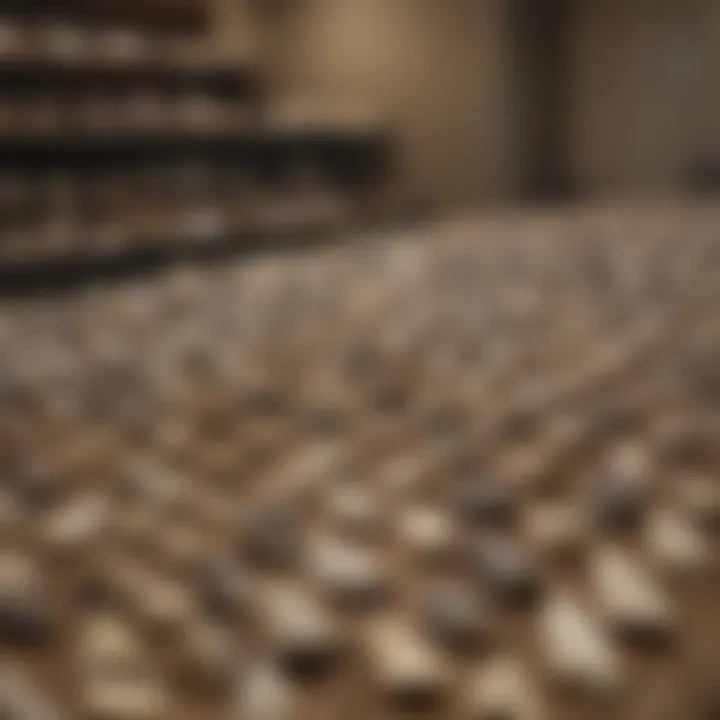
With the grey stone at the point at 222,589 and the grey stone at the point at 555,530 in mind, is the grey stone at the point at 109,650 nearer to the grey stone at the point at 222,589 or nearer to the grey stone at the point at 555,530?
the grey stone at the point at 222,589

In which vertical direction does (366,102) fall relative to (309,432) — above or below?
above

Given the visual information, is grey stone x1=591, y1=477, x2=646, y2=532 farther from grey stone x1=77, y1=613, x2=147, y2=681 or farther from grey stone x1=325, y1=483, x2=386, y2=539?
grey stone x1=77, y1=613, x2=147, y2=681

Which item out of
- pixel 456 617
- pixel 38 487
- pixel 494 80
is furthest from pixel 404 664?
pixel 494 80

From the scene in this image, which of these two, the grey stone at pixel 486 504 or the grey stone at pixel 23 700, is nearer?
the grey stone at pixel 23 700

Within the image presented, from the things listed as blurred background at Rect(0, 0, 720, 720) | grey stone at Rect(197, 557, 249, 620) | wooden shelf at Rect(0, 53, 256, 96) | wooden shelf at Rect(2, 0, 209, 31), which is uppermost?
wooden shelf at Rect(2, 0, 209, 31)

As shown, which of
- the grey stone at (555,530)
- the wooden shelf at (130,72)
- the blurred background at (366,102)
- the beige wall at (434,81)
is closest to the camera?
the grey stone at (555,530)

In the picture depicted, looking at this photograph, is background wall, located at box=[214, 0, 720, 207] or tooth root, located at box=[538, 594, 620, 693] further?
background wall, located at box=[214, 0, 720, 207]

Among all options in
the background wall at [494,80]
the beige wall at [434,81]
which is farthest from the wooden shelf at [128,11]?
the beige wall at [434,81]

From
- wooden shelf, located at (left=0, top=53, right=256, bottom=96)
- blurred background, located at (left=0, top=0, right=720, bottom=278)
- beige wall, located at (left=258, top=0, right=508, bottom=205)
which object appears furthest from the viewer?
beige wall, located at (left=258, top=0, right=508, bottom=205)

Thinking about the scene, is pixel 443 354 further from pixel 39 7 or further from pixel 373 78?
pixel 373 78

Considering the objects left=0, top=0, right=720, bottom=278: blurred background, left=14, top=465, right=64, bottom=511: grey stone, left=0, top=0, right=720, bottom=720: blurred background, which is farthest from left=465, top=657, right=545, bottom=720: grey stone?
left=0, top=0, right=720, bottom=278: blurred background

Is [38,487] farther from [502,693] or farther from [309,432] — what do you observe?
[502,693]

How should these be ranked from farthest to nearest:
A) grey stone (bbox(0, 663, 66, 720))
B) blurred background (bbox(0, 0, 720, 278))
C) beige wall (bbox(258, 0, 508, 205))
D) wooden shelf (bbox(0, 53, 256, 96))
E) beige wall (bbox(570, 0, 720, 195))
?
beige wall (bbox(570, 0, 720, 195)), beige wall (bbox(258, 0, 508, 205)), blurred background (bbox(0, 0, 720, 278)), wooden shelf (bbox(0, 53, 256, 96)), grey stone (bbox(0, 663, 66, 720))

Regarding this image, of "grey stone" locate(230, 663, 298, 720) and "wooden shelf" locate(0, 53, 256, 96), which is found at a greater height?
"wooden shelf" locate(0, 53, 256, 96)
